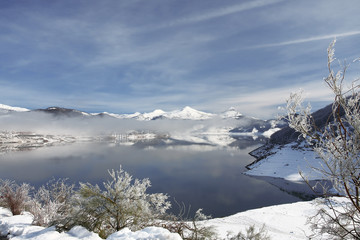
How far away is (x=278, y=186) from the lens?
32500 millimetres

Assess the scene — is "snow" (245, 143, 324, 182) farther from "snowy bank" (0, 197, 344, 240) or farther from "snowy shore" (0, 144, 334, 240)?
"snowy bank" (0, 197, 344, 240)

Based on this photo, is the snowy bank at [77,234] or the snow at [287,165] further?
the snow at [287,165]

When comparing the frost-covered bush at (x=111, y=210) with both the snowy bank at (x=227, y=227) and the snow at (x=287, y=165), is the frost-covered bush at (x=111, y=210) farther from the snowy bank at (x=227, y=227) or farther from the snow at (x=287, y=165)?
the snow at (x=287, y=165)

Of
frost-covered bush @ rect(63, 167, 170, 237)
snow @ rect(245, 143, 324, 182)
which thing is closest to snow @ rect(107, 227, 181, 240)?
frost-covered bush @ rect(63, 167, 170, 237)

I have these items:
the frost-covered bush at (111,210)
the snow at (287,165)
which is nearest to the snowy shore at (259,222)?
the snow at (287,165)

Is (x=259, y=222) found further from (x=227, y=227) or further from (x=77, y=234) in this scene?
(x=77, y=234)

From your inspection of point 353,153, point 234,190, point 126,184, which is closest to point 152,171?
point 234,190

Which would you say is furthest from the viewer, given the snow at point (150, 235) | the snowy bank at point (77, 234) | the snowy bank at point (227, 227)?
the snowy bank at point (227, 227)

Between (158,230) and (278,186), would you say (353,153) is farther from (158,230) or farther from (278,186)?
(278,186)

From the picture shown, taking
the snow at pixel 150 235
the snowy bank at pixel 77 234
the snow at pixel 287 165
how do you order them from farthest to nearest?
the snow at pixel 287 165
the snowy bank at pixel 77 234
the snow at pixel 150 235

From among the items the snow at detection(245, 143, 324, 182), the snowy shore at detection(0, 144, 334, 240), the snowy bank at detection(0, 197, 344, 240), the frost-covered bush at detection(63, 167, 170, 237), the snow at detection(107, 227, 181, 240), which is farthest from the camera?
the snow at detection(245, 143, 324, 182)

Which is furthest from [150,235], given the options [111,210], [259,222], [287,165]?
[287,165]

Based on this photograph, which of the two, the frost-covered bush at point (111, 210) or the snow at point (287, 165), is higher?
the frost-covered bush at point (111, 210)

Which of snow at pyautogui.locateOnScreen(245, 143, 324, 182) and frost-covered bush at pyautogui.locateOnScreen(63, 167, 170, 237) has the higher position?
frost-covered bush at pyautogui.locateOnScreen(63, 167, 170, 237)
